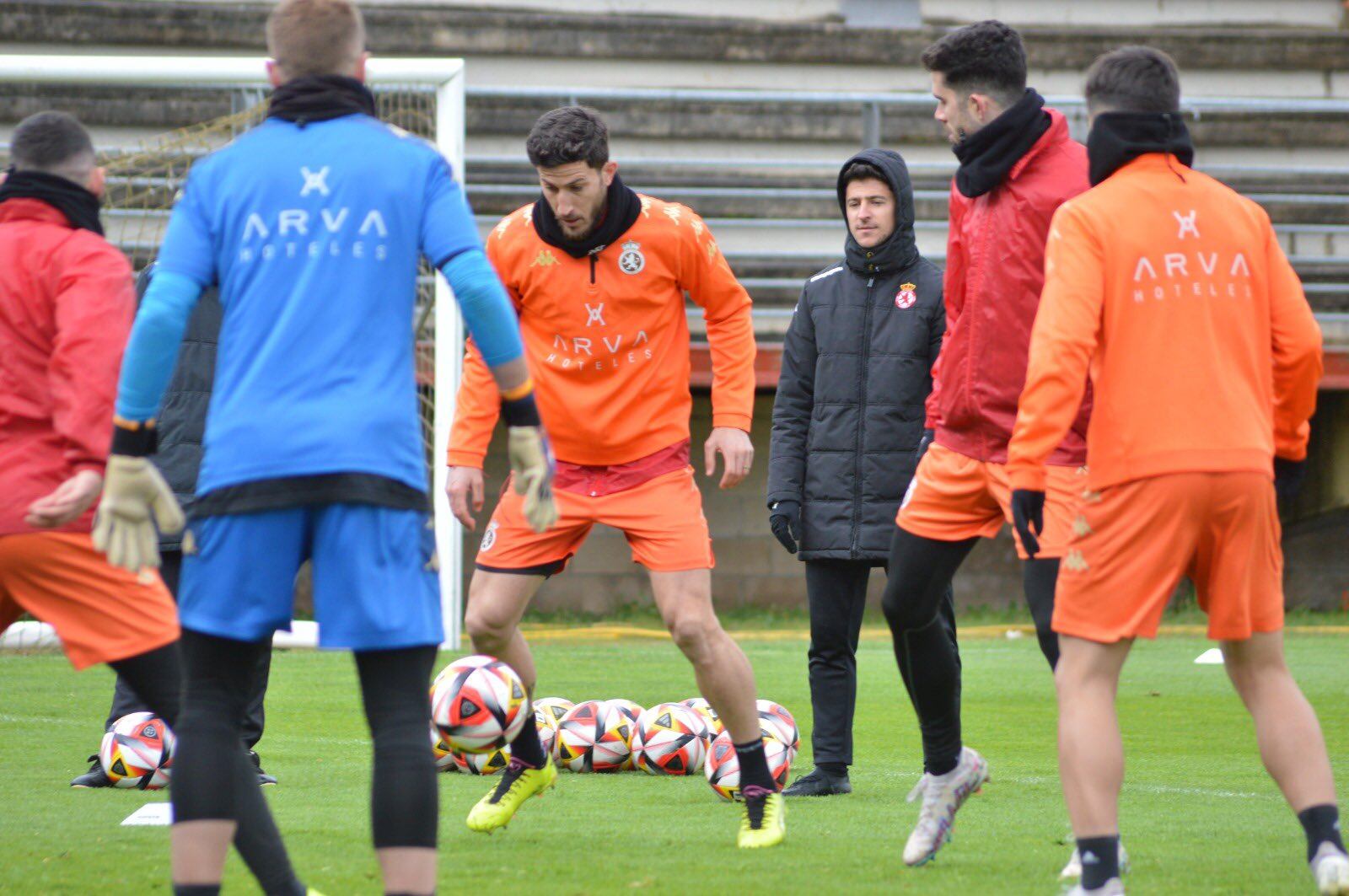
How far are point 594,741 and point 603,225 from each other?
233cm

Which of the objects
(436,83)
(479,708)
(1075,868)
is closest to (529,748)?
(479,708)

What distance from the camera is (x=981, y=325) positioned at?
4875 mm

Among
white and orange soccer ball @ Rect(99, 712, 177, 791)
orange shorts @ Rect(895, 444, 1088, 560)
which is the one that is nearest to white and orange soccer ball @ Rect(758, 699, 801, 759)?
orange shorts @ Rect(895, 444, 1088, 560)

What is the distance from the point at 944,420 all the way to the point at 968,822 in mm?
1548

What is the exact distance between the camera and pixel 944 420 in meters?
5.00

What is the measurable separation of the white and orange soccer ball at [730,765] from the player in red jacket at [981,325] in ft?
3.89

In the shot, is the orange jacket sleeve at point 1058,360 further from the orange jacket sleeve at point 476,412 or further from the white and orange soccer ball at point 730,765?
the white and orange soccer ball at point 730,765

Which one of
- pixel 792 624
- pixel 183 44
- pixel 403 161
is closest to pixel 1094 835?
pixel 403 161

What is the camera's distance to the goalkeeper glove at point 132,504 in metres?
3.57

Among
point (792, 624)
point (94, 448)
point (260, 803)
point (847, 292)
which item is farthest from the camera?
point (792, 624)

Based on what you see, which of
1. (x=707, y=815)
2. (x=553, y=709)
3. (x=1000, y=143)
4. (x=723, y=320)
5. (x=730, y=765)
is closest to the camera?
(x=1000, y=143)

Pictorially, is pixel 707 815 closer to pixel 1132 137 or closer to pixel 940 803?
pixel 940 803

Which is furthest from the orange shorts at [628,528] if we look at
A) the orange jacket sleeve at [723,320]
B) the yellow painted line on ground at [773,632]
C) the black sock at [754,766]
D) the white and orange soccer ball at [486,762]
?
the yellow painted line on ground at [773,632]

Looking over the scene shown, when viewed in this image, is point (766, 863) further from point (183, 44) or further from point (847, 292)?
point (183, 44)
